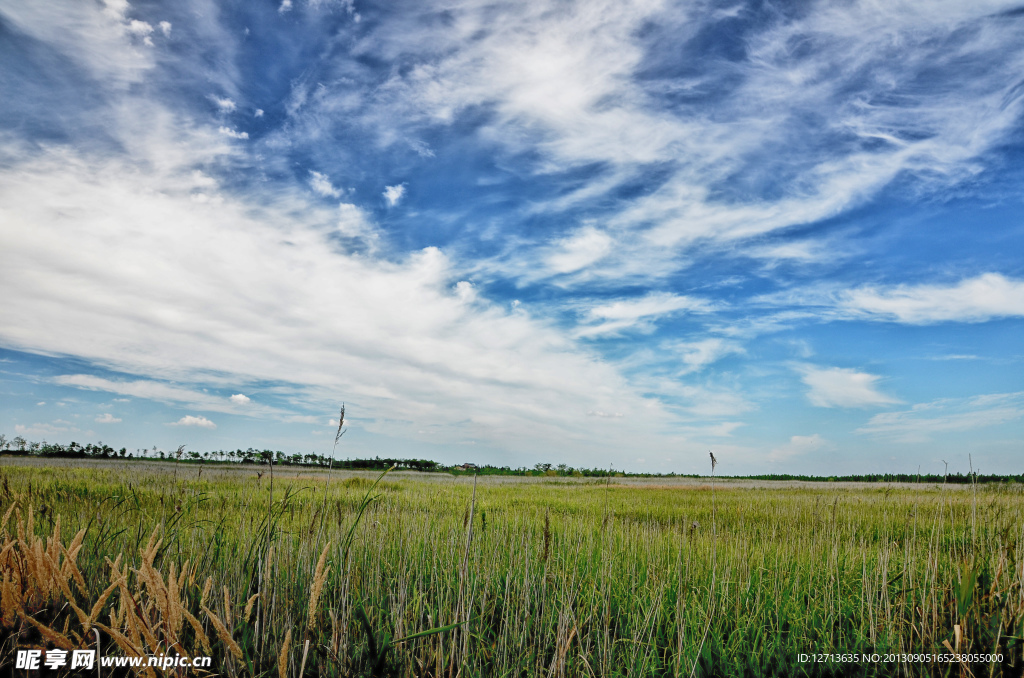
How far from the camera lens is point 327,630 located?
3.18 metres

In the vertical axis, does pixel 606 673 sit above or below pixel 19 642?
below

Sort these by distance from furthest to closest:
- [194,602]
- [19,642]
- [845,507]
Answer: [845,507], [194,602], [19,642]

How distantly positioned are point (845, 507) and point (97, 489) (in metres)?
16.5

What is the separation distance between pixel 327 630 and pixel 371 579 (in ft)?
3.07

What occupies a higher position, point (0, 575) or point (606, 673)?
point (0, 575)

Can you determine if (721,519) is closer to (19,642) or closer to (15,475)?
(19,642)

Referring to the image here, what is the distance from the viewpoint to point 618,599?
13.3 feet

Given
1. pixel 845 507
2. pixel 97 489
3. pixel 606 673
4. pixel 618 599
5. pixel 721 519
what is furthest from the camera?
pixel 845 507

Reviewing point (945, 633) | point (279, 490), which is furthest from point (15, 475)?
point (945, 633)

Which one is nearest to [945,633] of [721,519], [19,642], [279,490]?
[19,642]

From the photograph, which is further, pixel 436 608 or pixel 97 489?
pixel 97 489

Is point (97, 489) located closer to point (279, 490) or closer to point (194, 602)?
point (279, 490)

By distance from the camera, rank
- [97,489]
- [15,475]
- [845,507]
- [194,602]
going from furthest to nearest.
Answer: [15,475] < [845,507] < [97,489] < [194,602]

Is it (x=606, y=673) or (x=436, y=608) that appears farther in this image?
(x=436, y=608)
